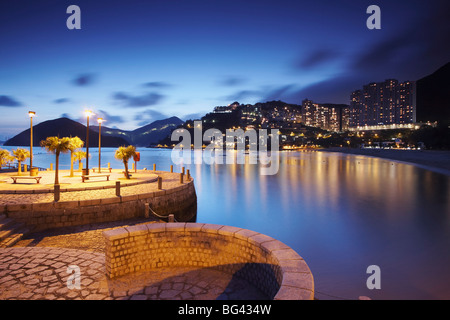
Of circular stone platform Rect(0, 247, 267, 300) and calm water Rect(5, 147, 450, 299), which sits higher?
circular stone platform Rect(0, 247, 267, 300)

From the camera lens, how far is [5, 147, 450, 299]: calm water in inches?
355

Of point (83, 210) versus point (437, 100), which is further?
point (437, 100)

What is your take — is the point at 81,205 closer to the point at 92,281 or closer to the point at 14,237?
the point at 14,237

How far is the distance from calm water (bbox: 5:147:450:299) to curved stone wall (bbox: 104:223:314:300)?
10.6 ft

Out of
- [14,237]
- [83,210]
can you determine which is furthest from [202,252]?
[14,237]

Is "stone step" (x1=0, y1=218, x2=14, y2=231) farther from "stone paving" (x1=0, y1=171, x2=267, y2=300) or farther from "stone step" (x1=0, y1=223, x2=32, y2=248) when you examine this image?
"stone paving" (x1=0, y1=171, x2=267, y2=300)

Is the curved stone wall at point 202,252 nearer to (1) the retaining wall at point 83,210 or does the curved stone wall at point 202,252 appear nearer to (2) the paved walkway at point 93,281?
(2) the paved walkway at point 93,281

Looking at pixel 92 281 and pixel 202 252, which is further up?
pixel 202 252

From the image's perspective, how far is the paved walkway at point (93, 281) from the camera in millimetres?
5164

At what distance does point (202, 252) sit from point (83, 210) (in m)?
6.65

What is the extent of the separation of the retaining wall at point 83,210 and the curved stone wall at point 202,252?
5.40 meters

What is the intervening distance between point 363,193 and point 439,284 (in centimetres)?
2037

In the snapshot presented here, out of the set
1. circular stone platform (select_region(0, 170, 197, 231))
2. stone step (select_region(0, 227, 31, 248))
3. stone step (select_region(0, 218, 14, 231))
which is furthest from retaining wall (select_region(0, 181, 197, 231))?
stone step (select_region(0, 227, 31, 248))

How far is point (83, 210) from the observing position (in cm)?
1073
